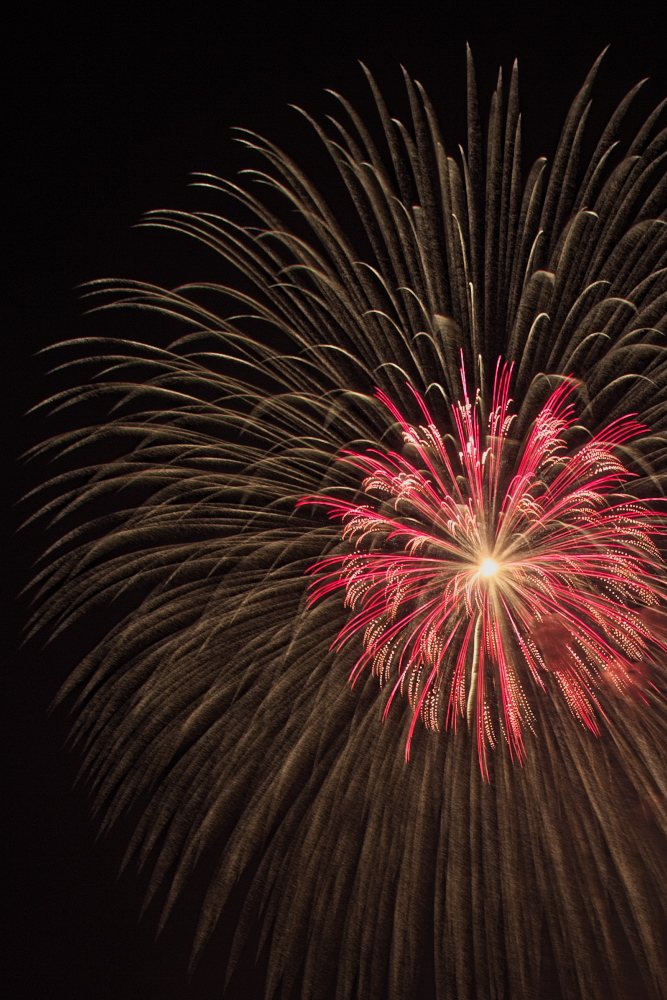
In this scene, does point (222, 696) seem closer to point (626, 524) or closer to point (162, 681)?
point (162, 681)

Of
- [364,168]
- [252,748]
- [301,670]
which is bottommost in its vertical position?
[252,748]

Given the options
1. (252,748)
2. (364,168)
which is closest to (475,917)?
(252,748)

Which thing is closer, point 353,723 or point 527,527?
point 527,527

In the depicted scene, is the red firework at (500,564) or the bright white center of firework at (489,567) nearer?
the red firework at (500,564)

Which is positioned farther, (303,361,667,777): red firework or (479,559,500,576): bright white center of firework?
(479,559,500,576): bright white center of firework
